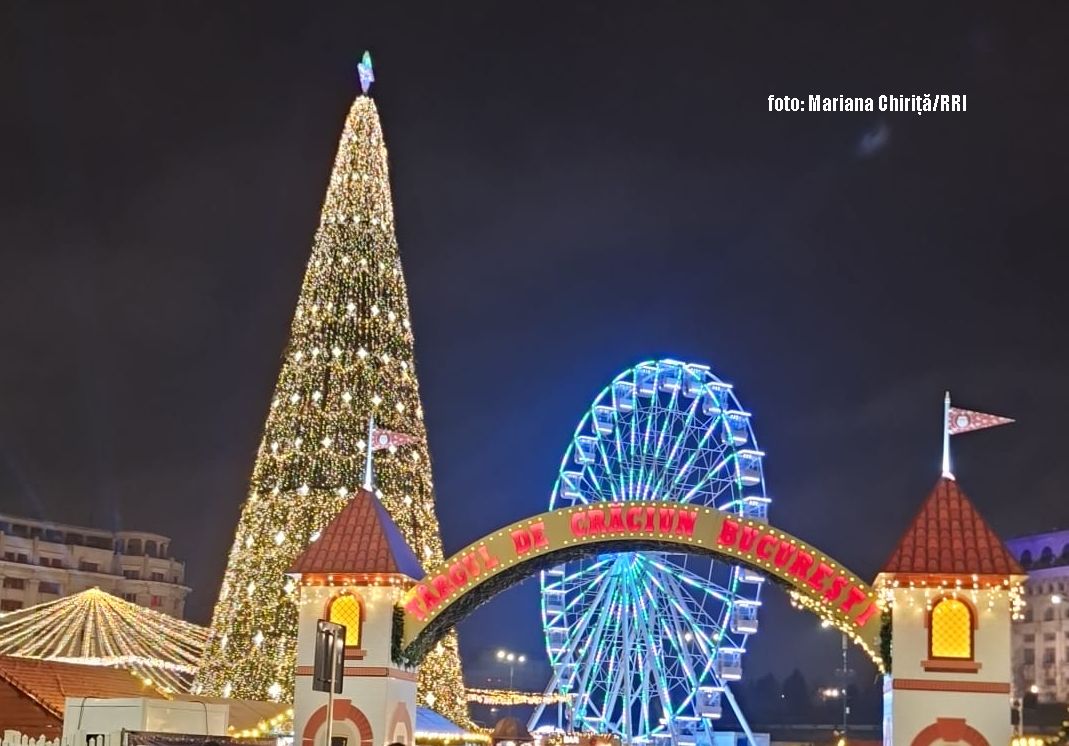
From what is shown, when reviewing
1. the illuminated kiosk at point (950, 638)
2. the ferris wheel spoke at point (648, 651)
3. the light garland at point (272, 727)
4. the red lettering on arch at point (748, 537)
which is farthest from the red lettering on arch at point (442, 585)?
the ferris wheel spoke at point (648, 651)

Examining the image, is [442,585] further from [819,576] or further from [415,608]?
[819,576]

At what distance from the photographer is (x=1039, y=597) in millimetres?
113375

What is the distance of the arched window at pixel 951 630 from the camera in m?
25.7

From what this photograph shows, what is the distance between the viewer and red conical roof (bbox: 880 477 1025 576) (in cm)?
2559

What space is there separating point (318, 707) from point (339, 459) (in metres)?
11.4

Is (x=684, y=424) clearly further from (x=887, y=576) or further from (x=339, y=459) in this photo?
(x=887, y=576)

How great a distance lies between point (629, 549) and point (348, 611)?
5642 millimetres

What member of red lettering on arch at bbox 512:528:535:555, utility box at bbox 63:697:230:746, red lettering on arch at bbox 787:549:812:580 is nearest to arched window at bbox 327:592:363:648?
red lettering on arch at bbox 512:528:535:555

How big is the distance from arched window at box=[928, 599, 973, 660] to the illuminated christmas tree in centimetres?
1542

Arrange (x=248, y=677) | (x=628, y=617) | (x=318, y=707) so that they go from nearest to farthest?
(x=318, y=707) < (x=248, y=677) < (x=628, y=617)

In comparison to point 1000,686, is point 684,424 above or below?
above

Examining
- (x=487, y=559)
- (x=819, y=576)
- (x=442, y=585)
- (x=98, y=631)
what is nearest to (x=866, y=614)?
(x=819, y=576)

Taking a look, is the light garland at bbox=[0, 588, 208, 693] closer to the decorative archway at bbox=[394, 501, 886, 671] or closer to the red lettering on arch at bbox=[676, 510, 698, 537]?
the decorative archway at bbox=[394, 501, 886, 671]

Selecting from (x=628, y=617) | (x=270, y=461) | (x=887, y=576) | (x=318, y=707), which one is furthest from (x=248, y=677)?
(x=887, y=576)
